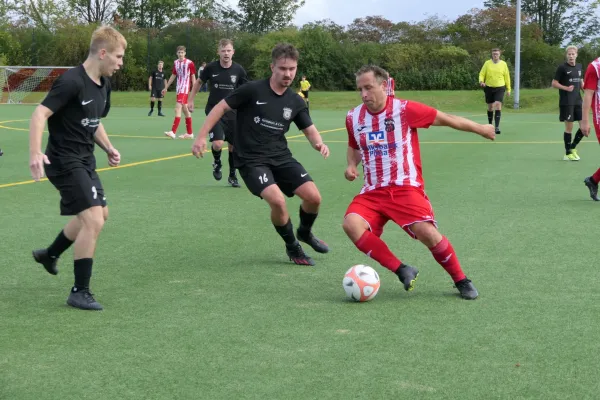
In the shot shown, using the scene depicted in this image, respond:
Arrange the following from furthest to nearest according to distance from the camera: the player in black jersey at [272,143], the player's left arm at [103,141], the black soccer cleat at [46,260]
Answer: the player in black jersey at [272,143] < the black soccer cleat at [46,260] < the player's left arm at [103,141]

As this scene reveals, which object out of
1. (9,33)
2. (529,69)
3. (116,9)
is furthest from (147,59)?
(116,9)

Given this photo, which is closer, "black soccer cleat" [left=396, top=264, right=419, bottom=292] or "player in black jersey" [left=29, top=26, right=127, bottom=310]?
"player in black jersey" [left=29, top=26, right=127, bottom=310]

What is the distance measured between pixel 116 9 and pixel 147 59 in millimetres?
29056

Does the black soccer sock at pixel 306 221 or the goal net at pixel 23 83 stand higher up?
the goal net at pixel 23 83

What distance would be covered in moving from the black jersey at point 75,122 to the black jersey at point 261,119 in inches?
69.2

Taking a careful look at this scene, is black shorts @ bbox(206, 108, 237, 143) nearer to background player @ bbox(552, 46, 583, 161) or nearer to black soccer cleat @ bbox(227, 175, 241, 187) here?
black soccer cleat @ bbox(227, 175, 241, 187)

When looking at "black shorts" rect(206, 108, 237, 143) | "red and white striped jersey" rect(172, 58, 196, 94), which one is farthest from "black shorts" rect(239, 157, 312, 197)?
"red and white striped jersey" rect(172, 58, 196, 94)

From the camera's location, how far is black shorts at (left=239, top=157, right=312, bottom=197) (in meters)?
7.49

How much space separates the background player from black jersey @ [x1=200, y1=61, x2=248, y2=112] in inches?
232

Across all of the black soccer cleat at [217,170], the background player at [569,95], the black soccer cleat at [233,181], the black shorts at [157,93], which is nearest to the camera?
the black soccer cleat at [233,181]

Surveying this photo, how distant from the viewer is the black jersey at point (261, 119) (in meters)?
7.62

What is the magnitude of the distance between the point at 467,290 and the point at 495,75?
17169 millimetres

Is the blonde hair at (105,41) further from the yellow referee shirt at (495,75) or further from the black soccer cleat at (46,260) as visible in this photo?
the yellow referee shirt at (495,75)

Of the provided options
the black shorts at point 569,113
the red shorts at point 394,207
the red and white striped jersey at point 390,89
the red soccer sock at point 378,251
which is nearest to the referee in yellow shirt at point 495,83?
the red and white striped jersey at point 390,89
